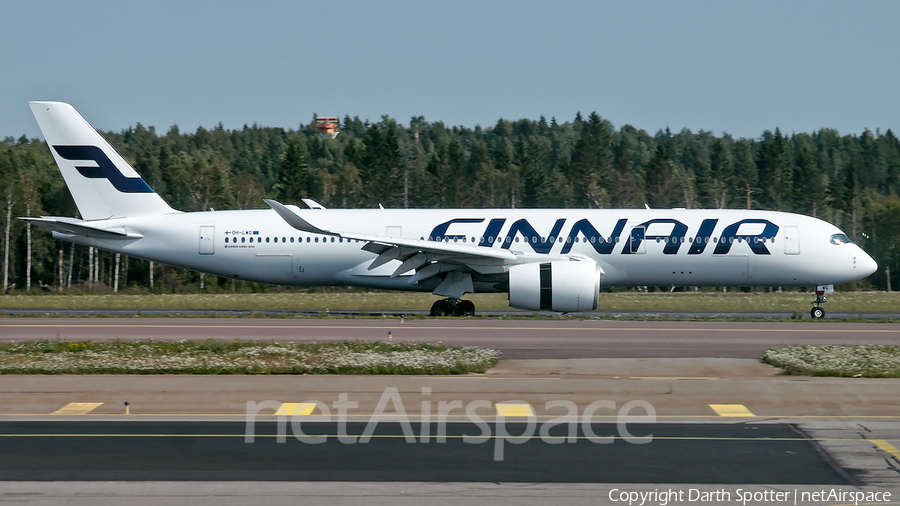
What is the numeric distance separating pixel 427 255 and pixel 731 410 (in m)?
16.3

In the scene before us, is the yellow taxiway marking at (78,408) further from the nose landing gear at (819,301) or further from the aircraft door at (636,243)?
the nose landing gear at (819,301)

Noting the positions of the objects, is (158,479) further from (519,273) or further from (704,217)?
(704,217)

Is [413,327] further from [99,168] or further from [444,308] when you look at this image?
[99,168]

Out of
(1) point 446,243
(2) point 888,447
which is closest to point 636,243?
(1) point 446,243

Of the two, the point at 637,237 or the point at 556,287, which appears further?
the point at 637,237

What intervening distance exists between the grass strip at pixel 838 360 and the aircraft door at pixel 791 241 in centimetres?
927

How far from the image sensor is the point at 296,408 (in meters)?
13.0

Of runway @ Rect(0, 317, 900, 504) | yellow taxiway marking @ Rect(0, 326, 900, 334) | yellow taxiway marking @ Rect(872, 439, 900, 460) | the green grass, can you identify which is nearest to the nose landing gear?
the green grass

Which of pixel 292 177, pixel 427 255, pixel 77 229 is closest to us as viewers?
pixel 427 255

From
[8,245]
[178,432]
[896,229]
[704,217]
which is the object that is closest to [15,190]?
[8,245]

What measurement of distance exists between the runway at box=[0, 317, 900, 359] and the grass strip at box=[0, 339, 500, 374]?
178 centimetres

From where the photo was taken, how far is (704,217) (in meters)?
29.7

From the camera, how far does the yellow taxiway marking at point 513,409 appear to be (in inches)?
496

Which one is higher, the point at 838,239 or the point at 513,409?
the point at 838,239
